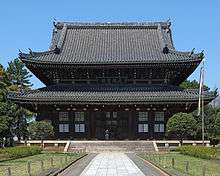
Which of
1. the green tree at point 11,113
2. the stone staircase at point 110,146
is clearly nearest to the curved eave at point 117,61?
the green tree at point 11,113

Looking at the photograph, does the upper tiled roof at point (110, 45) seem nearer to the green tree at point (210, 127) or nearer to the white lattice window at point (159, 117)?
the white lattice window at point (159, 117)

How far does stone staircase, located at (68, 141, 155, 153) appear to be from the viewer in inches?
2073

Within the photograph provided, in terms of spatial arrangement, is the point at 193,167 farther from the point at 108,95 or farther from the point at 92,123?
the point at 92,123

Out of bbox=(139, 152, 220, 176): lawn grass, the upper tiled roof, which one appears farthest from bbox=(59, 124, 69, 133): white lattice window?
bbox=(139, 152, 220, 176): lawn grass

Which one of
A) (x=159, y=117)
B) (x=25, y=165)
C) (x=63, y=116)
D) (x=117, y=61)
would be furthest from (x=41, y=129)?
Answer: (x=25, y=165)

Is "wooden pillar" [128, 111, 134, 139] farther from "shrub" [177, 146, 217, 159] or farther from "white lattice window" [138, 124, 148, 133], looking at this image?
"shrub" [177, 146, 217, 159]

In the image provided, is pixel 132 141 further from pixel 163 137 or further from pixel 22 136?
pixel 22 136

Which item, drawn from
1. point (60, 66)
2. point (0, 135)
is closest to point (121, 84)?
point (60, 66)

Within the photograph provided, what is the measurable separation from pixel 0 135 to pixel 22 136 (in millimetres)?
24363

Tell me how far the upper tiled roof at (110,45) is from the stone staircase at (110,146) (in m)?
10.5

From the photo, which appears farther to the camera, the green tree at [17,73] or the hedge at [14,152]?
the green tree at [17,73]

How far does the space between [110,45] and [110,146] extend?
1764 cm

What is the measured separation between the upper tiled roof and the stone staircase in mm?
10496

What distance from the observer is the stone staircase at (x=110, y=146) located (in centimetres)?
5266
